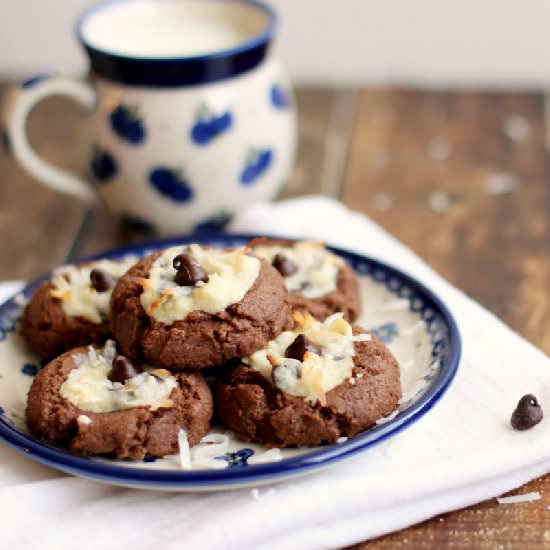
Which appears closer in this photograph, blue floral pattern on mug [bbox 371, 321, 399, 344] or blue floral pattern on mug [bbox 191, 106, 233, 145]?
blue floral pattern on mug [bbox 371, 321, 399, 344]

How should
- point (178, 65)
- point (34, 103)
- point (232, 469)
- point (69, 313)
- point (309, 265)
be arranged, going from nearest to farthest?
point (232, 469)
point (69, 313)
point (309, 265)
point (178, 65)
point (34, 103)

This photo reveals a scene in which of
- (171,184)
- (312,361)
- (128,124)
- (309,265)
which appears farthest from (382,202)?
(312,361)

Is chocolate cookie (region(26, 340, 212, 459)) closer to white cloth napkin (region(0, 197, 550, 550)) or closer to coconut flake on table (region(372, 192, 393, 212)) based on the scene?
white cloth napkin (region(0, 197, 550, 550))

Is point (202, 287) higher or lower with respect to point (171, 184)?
higher

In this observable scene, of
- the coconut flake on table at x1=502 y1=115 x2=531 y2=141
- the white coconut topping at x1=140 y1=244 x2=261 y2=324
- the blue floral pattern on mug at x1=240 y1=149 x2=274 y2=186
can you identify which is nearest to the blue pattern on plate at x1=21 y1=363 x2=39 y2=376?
the white coconut topping at x1=140 y1=244 x2=261 y2=324

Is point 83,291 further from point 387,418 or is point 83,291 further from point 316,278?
point 387,418

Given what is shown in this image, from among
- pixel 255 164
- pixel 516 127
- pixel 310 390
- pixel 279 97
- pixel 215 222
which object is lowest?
pixel 516 127

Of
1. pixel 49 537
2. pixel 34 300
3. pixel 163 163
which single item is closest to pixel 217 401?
pixel 49 537
